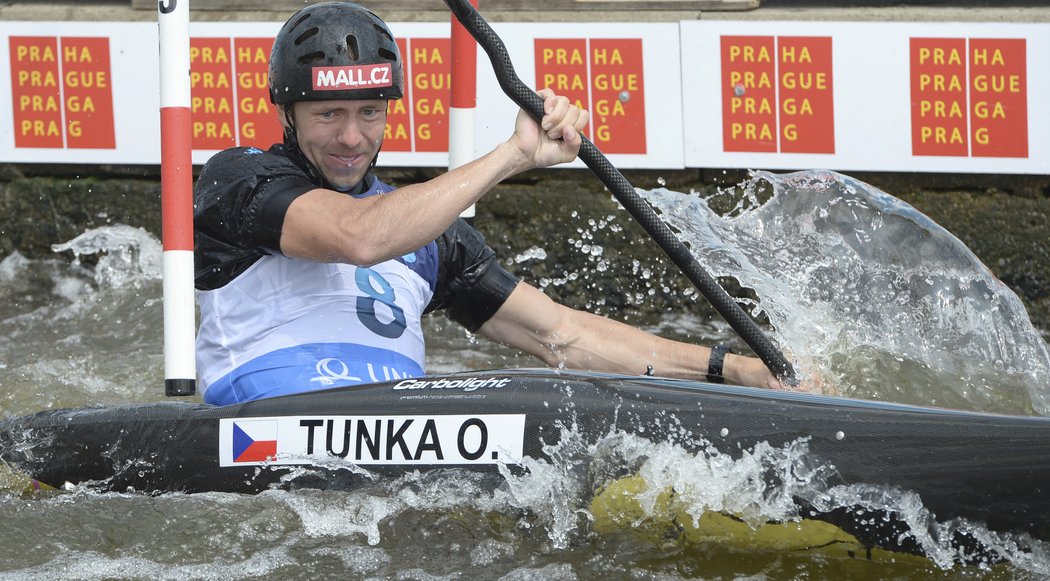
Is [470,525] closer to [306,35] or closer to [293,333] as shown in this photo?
[293,333]

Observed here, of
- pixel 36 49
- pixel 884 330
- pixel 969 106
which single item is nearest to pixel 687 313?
pixel 969 106

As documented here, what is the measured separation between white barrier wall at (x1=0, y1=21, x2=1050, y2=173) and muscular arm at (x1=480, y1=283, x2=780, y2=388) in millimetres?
2028

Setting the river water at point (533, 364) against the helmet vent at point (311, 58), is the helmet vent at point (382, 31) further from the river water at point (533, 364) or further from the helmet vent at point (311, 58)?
the river water at point (533, 364)

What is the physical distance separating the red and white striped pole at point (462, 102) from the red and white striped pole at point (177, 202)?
3.56 feet

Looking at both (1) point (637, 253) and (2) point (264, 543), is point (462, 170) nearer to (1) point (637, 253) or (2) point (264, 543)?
(2) point (264, 543)

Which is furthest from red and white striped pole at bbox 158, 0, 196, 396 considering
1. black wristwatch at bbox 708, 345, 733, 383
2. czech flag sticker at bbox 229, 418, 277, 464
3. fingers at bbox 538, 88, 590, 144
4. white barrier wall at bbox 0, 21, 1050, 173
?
white barrier wall at bbox 0, 21, 1050, 173

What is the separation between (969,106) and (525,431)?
131 inches

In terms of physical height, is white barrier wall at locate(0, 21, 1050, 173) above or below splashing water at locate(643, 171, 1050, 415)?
above

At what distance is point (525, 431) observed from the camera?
281 centimetres

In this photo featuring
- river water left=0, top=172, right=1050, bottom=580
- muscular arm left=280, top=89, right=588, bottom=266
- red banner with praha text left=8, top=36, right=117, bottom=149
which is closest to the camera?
river water left=0, top=172, right=1050, bottom=580

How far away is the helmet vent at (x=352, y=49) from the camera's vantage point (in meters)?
3.14

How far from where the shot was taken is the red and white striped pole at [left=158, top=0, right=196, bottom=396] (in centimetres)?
307

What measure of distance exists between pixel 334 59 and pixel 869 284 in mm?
1757

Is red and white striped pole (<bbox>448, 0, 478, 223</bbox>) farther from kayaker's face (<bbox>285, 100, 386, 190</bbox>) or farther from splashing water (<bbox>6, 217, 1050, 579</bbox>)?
splashing water (<bbox>6, 217, 1050, 579</bbox>)
